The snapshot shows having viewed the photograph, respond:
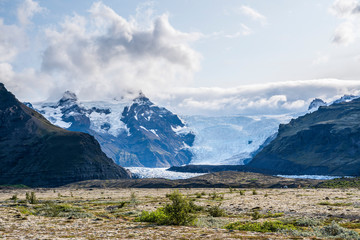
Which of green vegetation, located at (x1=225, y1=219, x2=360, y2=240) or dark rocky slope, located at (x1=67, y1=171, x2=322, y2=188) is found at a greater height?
green vegetation, located at (x1=225, y1=219, x2=360, y2=240)

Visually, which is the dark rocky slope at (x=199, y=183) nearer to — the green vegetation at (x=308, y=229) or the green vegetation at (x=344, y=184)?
the green vegetation at (x=344, y=184)

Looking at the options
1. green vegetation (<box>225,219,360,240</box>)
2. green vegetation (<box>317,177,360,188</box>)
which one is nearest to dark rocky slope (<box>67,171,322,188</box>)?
green vegetation (<box>317,177,360,188</box>)

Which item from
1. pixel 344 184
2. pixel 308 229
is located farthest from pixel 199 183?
pixel 308 229

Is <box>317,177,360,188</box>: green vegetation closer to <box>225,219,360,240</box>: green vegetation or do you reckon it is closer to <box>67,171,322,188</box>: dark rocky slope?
<box>67,171,322,188</box>: dark rocky slope

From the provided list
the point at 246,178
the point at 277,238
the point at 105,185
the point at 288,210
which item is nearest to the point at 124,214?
the point at 288,210

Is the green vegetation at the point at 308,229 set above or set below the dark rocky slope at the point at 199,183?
above

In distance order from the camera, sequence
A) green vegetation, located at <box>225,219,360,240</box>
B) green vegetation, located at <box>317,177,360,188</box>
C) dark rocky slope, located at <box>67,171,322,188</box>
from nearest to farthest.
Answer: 1. green vegetation, located at <box>225,219,360,240</box>
2. green vegetation, located at <box>317,177,360,188</box>
3. dark rocky slope, located at <box>67,171,322,188</box>

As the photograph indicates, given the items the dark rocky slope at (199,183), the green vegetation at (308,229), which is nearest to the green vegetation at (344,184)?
the dark rocky slope at (199,183)

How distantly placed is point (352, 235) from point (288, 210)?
1857cm

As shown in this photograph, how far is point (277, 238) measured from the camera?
2062cm

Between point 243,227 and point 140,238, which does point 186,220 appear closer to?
point 243,227

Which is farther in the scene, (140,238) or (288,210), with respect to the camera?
(288,210)

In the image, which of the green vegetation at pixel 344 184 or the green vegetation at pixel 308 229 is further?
the green vegetation at pixel 344 184

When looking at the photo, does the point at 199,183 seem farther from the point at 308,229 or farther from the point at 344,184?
the point at 308,229
